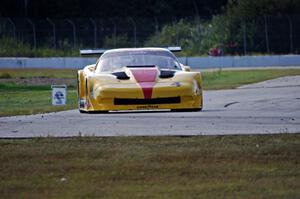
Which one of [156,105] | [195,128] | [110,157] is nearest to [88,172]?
[110,157]

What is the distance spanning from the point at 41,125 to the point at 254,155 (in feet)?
15.3

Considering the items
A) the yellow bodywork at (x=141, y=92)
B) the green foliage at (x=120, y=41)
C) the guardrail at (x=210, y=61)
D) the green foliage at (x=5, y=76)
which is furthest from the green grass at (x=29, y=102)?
the green foliage at (x=120, y=41)

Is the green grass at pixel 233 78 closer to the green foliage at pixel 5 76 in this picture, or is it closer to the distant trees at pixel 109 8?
the green foliage at pixel 5 76

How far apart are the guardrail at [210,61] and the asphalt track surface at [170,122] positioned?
2815 cm

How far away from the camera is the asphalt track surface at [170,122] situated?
14.2m

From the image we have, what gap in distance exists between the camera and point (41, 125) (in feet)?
50.8

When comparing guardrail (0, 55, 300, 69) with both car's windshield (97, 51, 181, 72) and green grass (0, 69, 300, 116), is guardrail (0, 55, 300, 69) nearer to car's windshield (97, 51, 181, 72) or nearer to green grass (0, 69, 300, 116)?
green grass (0, 69, 300, 116)

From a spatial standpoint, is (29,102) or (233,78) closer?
(29,102)

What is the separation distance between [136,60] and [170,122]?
2.13 m

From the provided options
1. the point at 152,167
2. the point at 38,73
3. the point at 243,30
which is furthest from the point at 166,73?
the point at 243,30

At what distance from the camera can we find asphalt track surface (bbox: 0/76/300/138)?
14172 millimetres

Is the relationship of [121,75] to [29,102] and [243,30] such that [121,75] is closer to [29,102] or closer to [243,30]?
[29,102]

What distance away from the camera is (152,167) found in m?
11.3

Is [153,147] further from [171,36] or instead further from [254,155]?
[171,36]
